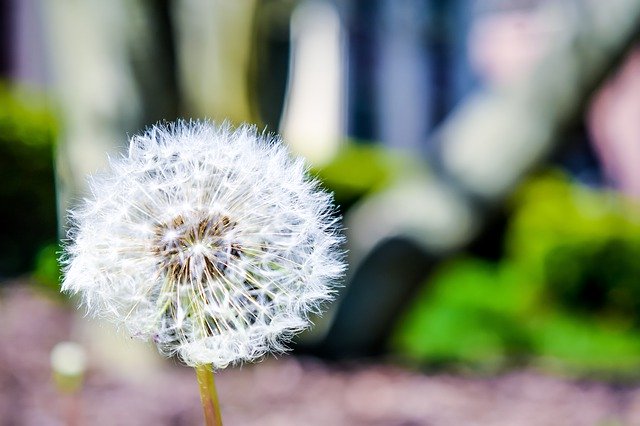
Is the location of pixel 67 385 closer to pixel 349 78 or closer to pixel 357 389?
pixel 357 389

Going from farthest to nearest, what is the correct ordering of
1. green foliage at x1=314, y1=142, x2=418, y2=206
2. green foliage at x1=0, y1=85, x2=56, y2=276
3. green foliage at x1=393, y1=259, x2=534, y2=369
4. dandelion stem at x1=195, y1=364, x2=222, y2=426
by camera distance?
green foliage at x1=314, y1=142, x2=418, y2=206
green foliage at x1=0, y1=85, x2=56, y2=276
green foliage at x1=393, y1=259, x2=534, y2=369
dandelion stem at x1=195, y1=364, x2=222, y2=426

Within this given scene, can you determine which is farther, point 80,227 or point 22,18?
point 22,18

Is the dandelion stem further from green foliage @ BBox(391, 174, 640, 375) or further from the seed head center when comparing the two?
→ green foliage @ BBox(391, 174, 640, 375)

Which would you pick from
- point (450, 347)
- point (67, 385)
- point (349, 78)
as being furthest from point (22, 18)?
point (67, 385)

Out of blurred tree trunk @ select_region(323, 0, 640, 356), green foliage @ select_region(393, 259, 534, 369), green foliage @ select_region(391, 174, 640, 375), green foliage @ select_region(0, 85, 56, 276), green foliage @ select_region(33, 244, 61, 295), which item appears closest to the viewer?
green foliage @ select_region(33, 244, 61, 295)

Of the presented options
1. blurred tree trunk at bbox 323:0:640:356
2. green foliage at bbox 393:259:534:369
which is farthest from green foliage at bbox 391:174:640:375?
blurred tree trunk at bbox 323:0:640:356

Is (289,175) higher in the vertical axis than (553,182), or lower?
higher

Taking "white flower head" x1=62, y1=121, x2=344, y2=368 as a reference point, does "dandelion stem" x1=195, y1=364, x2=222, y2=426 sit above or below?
below
